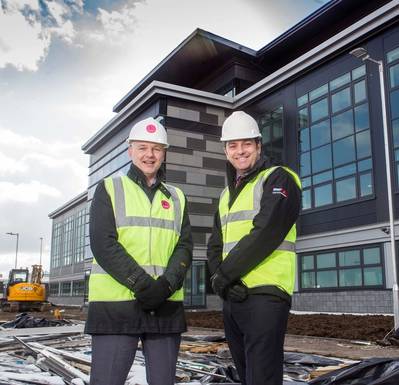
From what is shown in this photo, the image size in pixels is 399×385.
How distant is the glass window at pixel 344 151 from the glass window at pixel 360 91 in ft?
6.31

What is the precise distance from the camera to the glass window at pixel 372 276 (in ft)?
75.5

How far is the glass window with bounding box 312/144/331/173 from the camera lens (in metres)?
26.7

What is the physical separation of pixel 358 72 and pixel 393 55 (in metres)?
1.98

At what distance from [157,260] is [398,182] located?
839 inches

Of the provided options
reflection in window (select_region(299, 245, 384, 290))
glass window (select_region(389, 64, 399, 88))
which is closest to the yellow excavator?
reflection in window (select_region(299, 245, 384, 290))

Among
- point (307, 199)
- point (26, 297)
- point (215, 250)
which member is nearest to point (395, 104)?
point (307, 199)

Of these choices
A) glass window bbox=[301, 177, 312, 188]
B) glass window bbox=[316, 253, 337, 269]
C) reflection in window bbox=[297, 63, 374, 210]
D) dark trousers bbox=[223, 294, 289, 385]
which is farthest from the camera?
glass window bbox=[301, 177, 312, 188]

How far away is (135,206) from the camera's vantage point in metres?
3.52

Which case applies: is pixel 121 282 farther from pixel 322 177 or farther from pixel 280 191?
pixel 322 177

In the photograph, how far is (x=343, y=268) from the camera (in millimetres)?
24984

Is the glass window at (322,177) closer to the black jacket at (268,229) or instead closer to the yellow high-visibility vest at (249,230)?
the yellow high-visibility vest at (249,230)

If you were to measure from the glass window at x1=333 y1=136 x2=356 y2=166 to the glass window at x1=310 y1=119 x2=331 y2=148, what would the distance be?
2.45ft

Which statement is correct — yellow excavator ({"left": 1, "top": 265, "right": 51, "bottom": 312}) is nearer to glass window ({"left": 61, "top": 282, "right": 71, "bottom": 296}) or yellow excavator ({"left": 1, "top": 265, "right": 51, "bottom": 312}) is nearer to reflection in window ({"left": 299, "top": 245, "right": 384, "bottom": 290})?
reflection in window ({"left": 299, "top": 245, "right": 384, "bottom": 290})

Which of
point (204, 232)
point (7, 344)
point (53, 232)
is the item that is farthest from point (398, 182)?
point (53, 232)
